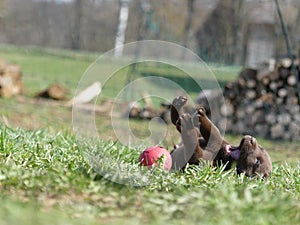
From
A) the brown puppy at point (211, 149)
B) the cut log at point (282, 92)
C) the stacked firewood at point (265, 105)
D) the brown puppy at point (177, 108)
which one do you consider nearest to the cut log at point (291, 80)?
the stacked firewood at point (265, 105)

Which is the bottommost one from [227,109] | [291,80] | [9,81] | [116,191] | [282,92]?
[9,81]

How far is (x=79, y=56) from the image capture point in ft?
88.6

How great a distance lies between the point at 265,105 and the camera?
33.1ft

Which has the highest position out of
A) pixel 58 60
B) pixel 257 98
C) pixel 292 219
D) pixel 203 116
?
pixel 203 116

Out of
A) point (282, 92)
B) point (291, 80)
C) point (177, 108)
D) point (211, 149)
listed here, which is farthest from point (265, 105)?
point (177, 108)

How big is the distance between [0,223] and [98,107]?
366 inches

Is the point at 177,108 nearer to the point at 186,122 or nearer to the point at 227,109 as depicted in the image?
the point at 186,122

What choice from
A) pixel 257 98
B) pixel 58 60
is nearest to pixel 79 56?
pixel 58 60

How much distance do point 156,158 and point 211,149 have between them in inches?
16.8

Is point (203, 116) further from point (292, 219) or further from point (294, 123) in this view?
point (294, 123)

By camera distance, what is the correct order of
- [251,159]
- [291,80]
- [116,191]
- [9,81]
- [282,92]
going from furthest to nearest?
[9,81]
[282,92]
[291,80]
[251,159]
[116,191]

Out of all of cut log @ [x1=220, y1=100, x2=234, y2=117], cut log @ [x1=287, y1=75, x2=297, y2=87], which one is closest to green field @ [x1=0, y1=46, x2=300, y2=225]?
cut log @ [x1=287, y1=75, x2=297, y2=87]

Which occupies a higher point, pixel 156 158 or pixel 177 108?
pixel 177 108

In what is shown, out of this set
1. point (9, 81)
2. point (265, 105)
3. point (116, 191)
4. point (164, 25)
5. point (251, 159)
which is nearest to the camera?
point (116, 191)
